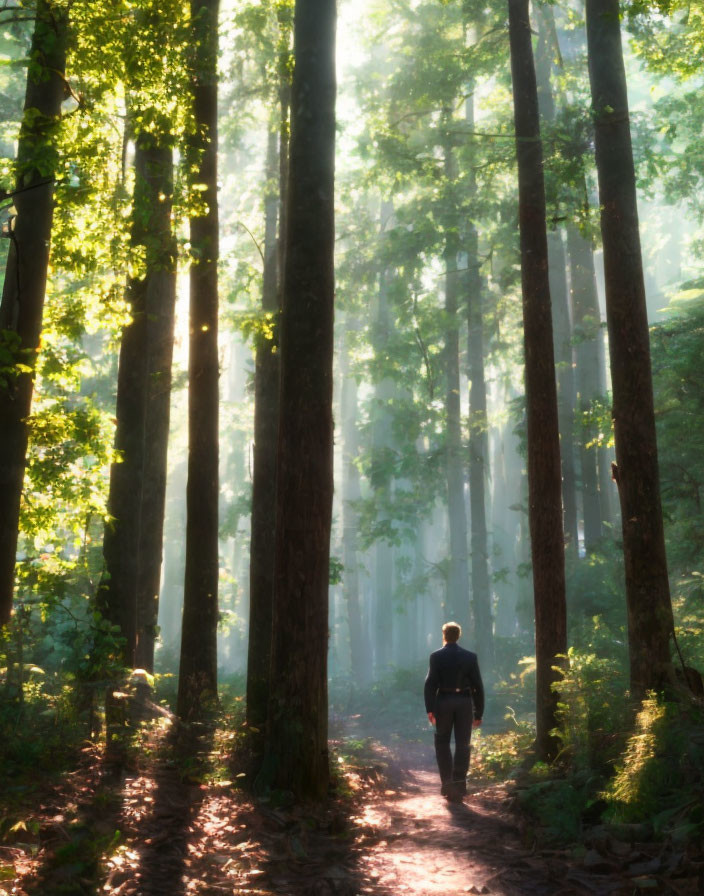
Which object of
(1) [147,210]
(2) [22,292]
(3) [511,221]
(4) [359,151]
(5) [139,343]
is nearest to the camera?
(2) [22,292]

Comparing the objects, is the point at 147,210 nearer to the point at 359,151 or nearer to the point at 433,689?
the point at 433,689

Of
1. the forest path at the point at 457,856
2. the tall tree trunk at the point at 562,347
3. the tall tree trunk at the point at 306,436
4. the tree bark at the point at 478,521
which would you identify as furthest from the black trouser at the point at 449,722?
the tree bark at the point at 478,521

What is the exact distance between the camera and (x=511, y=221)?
2464cm

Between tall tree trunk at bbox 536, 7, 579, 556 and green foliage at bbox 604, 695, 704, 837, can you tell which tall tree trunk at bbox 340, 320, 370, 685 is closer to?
tall tree trunk at bbox 536, 7, 579, 556

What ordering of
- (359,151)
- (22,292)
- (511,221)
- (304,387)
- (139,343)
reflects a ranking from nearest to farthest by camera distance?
(304,387), (22,292), (139,343), (359,151), (511,221)

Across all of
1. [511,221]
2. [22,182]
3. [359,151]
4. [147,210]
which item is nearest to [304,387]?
[147,210]

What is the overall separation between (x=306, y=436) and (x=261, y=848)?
3.73 meters

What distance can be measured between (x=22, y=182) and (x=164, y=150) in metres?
2.99

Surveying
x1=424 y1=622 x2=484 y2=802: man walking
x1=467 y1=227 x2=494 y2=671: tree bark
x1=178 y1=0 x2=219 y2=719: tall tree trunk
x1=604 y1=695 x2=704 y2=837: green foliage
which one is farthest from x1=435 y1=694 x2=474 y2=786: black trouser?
x1=467 y1=227 x2=494 y2=671: tree bark

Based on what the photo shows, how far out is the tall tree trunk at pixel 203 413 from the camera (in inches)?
395

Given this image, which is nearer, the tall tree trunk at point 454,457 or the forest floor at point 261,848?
the forest floor at point 261,848

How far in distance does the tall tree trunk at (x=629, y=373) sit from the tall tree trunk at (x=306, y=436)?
3605 mm

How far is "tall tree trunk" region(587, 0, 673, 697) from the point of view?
8.67m

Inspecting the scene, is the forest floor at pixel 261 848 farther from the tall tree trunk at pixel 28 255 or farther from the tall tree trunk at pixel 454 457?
the tall tree trunk at pixel 454 457
